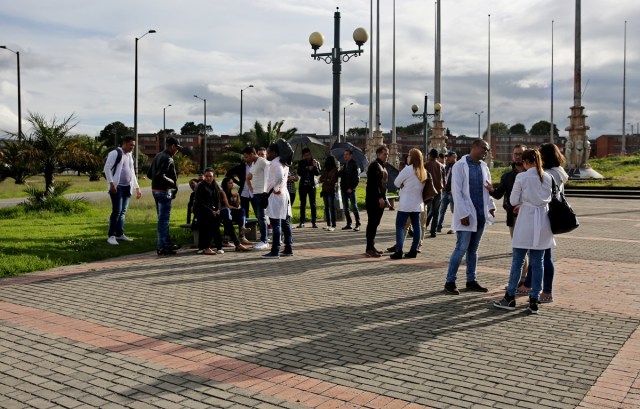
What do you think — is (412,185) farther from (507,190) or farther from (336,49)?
(336,49)

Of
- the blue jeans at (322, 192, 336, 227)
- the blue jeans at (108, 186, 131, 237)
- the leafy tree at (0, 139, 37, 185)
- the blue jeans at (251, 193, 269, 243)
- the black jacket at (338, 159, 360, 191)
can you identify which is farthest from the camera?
the leafy tree at (0, 139, 37, 185)

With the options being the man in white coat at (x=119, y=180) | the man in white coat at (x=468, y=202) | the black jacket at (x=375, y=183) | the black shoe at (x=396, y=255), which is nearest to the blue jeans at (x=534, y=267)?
the man in white coat at (x=468, y=202)

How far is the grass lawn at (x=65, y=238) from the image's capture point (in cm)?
951

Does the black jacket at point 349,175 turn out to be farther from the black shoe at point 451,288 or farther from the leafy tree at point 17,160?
the leafy tree at point 17,160

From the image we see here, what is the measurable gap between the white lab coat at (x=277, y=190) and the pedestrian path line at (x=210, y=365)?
14.5 ft

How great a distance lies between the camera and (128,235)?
1284 centimetres

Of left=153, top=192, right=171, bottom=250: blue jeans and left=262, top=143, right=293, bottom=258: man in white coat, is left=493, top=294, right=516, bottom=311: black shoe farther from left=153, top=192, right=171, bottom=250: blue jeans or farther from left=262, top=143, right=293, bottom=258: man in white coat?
left=153, top=192, right=171, bottom=250: blue jeans

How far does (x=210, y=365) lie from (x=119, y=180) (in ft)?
24.3

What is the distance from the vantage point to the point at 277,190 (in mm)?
10406

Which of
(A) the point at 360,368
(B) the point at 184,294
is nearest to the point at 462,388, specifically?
(A) the point at 360,368

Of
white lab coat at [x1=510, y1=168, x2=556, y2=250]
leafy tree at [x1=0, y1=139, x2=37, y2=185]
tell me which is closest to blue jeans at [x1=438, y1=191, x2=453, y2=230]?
white lab coat at [x1=510, y1=168, x2=556, y2=250]

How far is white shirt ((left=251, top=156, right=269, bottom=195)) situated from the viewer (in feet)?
35.5

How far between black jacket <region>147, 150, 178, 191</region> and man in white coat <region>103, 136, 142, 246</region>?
3.11 feet

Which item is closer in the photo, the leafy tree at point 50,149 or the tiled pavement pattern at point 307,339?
the tiled pavement pattern at point 307,339
